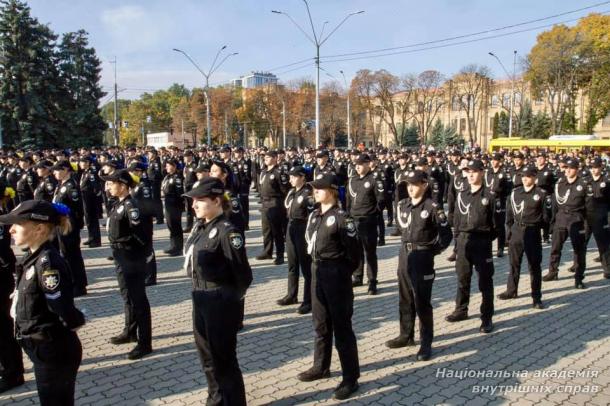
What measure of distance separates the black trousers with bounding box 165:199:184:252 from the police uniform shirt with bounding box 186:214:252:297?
289 inches

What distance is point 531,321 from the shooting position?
6.70 meters

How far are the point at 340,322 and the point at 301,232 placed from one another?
2933 millimetres

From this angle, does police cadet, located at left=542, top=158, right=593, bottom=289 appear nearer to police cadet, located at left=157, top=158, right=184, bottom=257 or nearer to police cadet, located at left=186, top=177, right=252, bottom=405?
police cadet, located at left=186, top=177, right=252, bottom=405

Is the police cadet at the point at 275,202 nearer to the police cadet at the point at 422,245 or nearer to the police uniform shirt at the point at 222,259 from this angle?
the police cadet at the point at 422,245

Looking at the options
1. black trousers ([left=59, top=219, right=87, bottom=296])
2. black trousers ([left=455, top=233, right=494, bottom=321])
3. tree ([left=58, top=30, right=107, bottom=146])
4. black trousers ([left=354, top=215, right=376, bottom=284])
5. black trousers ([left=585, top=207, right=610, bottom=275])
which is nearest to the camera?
black trousers ([left=455, top=233, right=494, bottom=321])

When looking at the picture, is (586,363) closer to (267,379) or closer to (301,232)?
(267,379)

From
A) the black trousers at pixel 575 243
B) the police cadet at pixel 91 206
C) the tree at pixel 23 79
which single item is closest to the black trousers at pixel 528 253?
the black trousers at pixel 575 243

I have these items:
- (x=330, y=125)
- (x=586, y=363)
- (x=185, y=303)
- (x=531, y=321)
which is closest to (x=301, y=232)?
(x=185, y=303)

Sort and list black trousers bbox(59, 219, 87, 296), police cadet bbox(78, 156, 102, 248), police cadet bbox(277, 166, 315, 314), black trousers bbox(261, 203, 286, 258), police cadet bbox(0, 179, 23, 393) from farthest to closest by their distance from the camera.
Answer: police cadet bbox(78, 156, 102, 248) → black trousers bbox(261, 203, 286, 258) → black trousers bbox(59, 219, 87, 296) → police cadet bbox(277, 166, 315, 314) → police cadet bbox(0, 179, 23, 393)

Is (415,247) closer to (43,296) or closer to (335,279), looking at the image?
(335,279)

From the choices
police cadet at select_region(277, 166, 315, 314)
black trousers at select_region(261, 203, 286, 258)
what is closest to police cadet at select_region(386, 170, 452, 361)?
police cadet at select_region(277, 166, 315, 314)

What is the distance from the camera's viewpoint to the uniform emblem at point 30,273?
3.42 m

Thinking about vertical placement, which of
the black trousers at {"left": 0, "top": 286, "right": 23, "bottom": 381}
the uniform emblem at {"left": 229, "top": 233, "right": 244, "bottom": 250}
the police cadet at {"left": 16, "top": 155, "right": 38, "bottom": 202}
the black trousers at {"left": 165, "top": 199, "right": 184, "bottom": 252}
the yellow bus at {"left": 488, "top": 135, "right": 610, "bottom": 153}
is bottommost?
the black trousers at {"left": 0, "top": 286, "right": 23, "bottom": 381}

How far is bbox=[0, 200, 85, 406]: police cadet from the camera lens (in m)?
3.38
